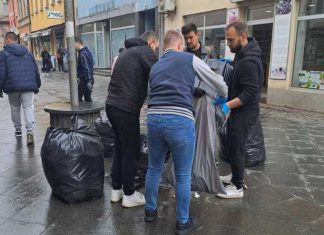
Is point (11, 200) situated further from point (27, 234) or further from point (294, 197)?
point (294, 197)

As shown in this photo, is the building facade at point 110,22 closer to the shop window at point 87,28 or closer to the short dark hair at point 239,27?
the shop window at point 87,28

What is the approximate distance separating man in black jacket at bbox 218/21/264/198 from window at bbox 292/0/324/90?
5.89 metres

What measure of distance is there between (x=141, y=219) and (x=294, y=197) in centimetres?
165

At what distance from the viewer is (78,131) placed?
3.63 m

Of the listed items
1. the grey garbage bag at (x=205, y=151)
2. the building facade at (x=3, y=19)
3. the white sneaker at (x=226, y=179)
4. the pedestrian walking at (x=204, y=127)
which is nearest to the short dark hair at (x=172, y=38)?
the pedestrian walking at (x=204, y=127)

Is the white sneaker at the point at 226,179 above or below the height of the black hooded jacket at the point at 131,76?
below

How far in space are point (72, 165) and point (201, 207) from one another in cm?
131

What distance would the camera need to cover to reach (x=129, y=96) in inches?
122

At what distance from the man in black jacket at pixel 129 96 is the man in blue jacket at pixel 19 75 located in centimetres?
278

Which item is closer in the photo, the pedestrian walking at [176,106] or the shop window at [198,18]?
the pedestrian walking at [176,106]

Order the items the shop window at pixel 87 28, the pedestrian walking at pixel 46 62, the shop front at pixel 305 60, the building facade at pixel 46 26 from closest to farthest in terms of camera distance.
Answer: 1. the shop front at pixel 305 60
2. the shop window at pixel 87 28
3. the pedestrian walking at pixel 46 62
4. the building facade at pixel 46 26

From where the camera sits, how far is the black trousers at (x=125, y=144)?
316 cm

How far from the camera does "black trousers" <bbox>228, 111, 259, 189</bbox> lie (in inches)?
136

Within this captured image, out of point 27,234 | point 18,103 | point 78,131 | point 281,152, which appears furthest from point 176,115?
point 18,103
